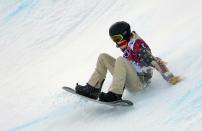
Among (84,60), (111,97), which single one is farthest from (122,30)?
(84,60)

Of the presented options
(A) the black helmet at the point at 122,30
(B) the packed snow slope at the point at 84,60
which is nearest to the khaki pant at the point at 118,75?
(B) the packed snow slope at the point at 84,60

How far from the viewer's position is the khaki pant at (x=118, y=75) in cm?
536

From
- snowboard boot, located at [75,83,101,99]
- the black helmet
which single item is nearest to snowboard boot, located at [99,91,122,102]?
snowboard boot, located at [75,83,101,99]

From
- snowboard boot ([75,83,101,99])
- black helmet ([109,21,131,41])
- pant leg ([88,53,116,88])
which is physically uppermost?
black helmet ([109,21,131,41])

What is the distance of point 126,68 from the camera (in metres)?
5.40

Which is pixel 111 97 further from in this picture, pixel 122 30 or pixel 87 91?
pixel 122 30

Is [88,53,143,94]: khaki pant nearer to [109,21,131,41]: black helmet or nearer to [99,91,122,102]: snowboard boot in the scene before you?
[99,91,122,102]: snowboard boot

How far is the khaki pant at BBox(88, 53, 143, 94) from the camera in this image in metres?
5.36

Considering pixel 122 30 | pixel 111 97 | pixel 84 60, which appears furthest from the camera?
pixel 84 60

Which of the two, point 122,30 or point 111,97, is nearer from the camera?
point 111,97

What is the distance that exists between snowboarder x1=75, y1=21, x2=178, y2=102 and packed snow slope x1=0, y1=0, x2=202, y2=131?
7.1 inches

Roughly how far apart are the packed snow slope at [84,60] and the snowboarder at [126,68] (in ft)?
0.59

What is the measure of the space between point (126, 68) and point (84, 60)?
11.2ft

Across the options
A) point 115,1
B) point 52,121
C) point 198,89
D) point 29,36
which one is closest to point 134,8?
point 115,1
